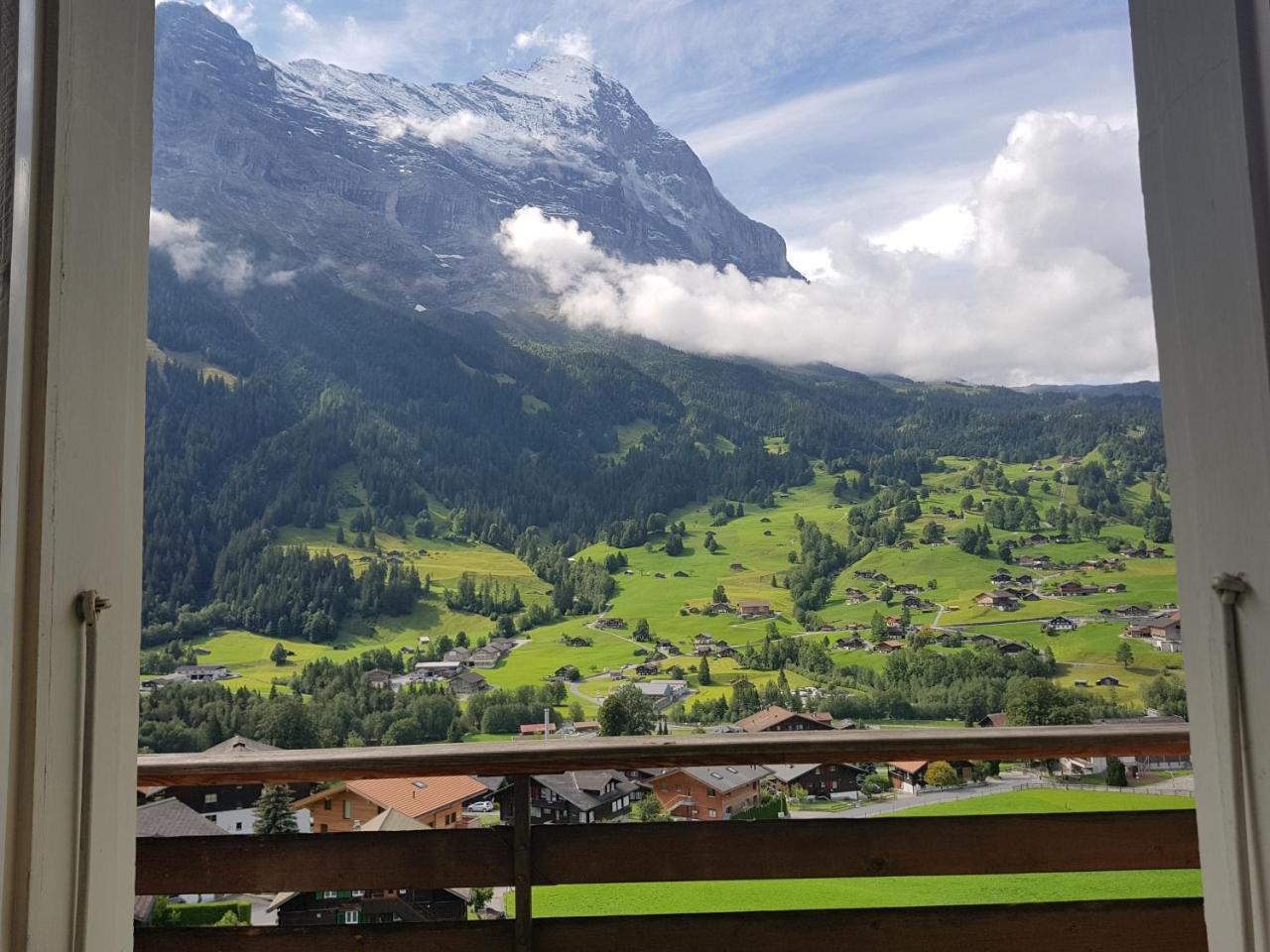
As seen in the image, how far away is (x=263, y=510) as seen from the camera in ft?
15.8

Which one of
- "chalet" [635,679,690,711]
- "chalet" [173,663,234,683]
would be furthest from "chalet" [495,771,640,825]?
"chalet" [173,663,234,683]

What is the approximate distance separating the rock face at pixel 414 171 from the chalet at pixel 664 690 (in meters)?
3.49

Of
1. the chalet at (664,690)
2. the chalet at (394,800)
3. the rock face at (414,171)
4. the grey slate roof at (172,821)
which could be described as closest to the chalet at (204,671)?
the chalet at (664,690)

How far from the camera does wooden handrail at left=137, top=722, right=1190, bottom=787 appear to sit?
1.49m

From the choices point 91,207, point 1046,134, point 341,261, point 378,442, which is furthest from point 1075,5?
point 341,261

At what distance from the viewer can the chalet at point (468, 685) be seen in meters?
3.29

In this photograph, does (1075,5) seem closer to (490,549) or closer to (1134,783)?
(1134,783)

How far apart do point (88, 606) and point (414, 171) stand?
8440 millimetres

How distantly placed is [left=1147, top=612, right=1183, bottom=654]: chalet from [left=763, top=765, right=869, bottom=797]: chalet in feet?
4.16

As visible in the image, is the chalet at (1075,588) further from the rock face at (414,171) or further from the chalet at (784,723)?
the rock face at (414,171)

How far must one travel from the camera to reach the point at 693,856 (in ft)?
5.00

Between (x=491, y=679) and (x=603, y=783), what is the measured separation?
215 centimetres

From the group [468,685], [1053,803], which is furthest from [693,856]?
[468,685]

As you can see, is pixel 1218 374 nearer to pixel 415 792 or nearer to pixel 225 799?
pixel 415 792
